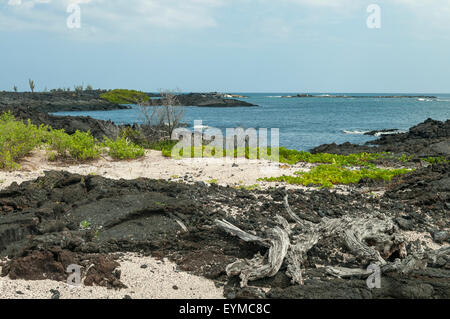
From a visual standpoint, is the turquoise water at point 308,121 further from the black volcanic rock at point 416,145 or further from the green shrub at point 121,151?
the green shrub at point 121,151

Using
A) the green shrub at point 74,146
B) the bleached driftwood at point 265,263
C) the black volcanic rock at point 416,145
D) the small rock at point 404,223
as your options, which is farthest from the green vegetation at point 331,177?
the green shrub at point 74,146

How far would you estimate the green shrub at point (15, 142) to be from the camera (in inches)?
442

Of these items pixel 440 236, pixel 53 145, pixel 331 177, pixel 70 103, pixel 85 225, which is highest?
pixel 70 103

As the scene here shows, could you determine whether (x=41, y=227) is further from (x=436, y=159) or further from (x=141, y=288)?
(x=436, y=159)

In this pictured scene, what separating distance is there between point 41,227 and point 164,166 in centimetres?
629

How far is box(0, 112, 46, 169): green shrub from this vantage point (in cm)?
1123

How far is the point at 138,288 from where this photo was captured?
4754 millimetres

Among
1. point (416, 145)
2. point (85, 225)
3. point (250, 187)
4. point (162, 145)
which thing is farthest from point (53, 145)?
point (416, 145)

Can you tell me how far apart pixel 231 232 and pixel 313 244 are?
3.66ft

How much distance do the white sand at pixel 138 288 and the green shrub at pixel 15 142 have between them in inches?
286

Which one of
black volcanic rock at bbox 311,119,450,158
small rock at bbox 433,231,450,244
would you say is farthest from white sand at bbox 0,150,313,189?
black volcanic rock at bbox 311,119,450,158

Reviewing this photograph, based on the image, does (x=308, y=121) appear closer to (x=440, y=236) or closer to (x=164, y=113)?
(x=164, y=113)

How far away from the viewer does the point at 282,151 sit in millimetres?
15609
